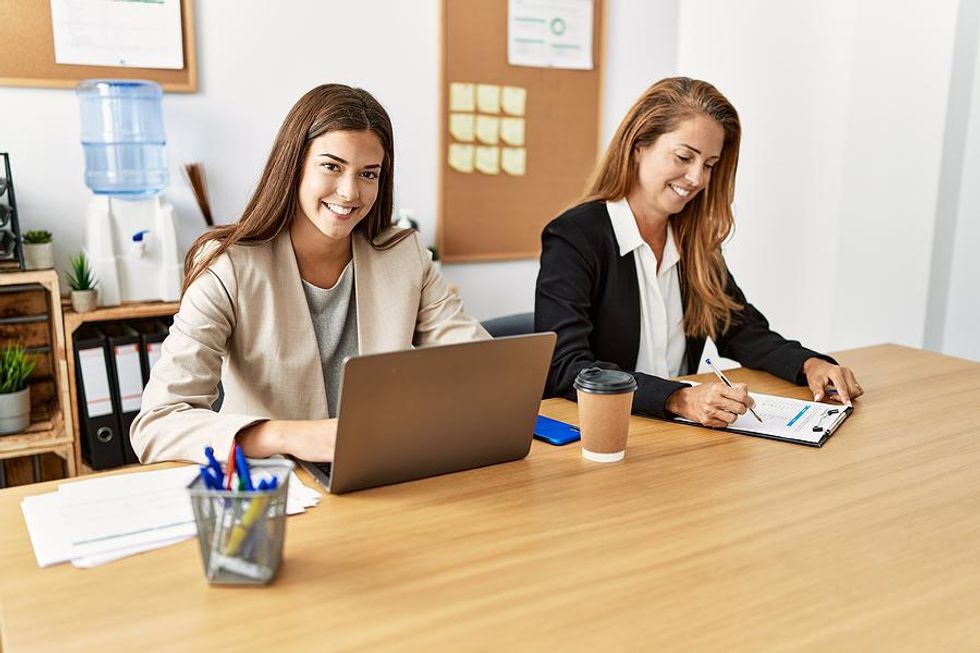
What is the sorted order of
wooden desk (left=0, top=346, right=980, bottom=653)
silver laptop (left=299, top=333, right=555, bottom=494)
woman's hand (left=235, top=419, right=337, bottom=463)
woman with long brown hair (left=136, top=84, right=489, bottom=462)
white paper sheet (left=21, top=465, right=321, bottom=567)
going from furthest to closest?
1. woman with long brown hair (left=136, top=84, right=489, bottom=462)
2. woman's hand (left=235, top=419, right=337, bottom=463)
3. silver laptop (left=299, top=333, right=555, bottom=494)
4. white paper sheet (left=21, top=465, right=321, bottom=567)
5. wooden desk (left=0, top=346, right=980, bottom=653)

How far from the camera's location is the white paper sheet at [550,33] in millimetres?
3443

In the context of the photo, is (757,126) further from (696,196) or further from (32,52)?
(32,52)

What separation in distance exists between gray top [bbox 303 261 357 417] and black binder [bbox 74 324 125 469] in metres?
1.10

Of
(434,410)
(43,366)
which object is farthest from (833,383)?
(43,366)

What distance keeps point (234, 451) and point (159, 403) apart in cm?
45

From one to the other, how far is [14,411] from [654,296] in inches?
69.6

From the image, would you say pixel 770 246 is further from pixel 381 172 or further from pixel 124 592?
pixel 124 592

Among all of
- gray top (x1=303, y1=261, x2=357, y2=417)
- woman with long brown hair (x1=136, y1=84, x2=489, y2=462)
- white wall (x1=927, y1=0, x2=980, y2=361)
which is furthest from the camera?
white wall (x1=927, y1=0, x2=980, y2=361)

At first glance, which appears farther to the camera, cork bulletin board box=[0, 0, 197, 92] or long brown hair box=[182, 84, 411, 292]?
cork bulletin board box=[0, 0, 197, 92]

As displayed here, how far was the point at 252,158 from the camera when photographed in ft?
10.0

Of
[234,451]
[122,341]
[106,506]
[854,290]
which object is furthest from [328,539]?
[854,290]

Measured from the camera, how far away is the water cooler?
266cm

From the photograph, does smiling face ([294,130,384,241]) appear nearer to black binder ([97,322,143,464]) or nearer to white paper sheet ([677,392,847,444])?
white paper sheet ([677,392,847,444])

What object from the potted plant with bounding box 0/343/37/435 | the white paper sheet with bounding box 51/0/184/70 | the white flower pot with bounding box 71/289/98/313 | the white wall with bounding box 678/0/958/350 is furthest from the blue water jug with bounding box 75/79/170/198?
the white wall with bounding box 678/0/958/350
